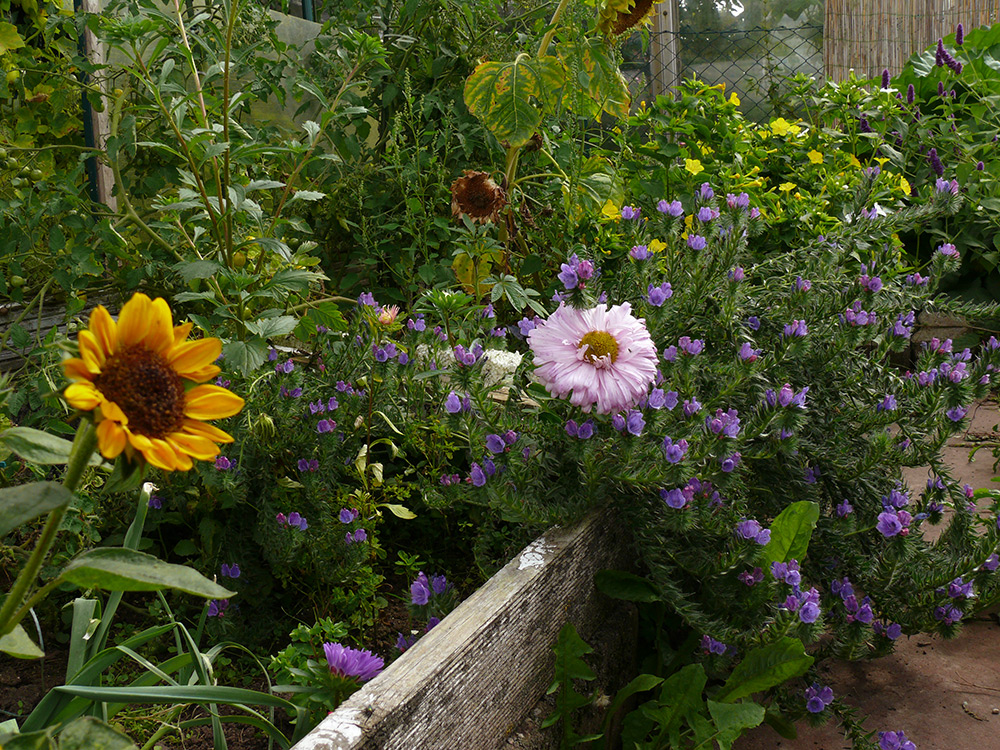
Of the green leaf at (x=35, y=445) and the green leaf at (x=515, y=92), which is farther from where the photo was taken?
the green leaf at (x=515, y=92)

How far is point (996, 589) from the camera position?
1.47 m

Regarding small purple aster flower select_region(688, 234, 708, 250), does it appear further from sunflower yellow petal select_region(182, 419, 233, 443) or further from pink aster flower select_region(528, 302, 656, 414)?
sunflower yellow petal select_region(182, 419, 233, 443)

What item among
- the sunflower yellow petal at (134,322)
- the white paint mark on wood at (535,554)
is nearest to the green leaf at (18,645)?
the sunflower yellow petal at (134,322)

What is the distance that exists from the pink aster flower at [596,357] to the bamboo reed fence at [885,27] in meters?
5.06

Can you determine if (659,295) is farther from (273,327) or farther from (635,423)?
(273,327)

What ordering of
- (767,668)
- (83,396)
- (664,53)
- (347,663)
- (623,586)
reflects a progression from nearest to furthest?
(83,396) < (347,663) < (767,668) < (623,586) < (664,53)

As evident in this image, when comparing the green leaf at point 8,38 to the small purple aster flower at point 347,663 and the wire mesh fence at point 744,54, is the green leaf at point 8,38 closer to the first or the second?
the small purple aster flower at point 347,663

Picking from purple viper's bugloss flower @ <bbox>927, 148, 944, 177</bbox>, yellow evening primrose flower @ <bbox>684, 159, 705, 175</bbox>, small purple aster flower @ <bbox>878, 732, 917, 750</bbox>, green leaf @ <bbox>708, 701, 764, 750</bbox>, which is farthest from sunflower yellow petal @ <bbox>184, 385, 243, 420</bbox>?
purple viper's bugloss flower @ <bbox>927, 148, 944, 177</bbox>

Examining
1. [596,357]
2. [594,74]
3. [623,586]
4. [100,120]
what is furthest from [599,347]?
[100,120]

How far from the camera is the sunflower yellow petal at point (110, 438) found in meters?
0.49

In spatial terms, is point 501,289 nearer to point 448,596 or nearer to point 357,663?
point 448,596

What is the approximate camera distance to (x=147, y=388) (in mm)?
563

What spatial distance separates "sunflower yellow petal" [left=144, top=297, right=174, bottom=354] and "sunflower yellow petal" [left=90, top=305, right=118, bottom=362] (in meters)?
0.03

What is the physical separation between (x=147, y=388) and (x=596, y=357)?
87 centimetres
